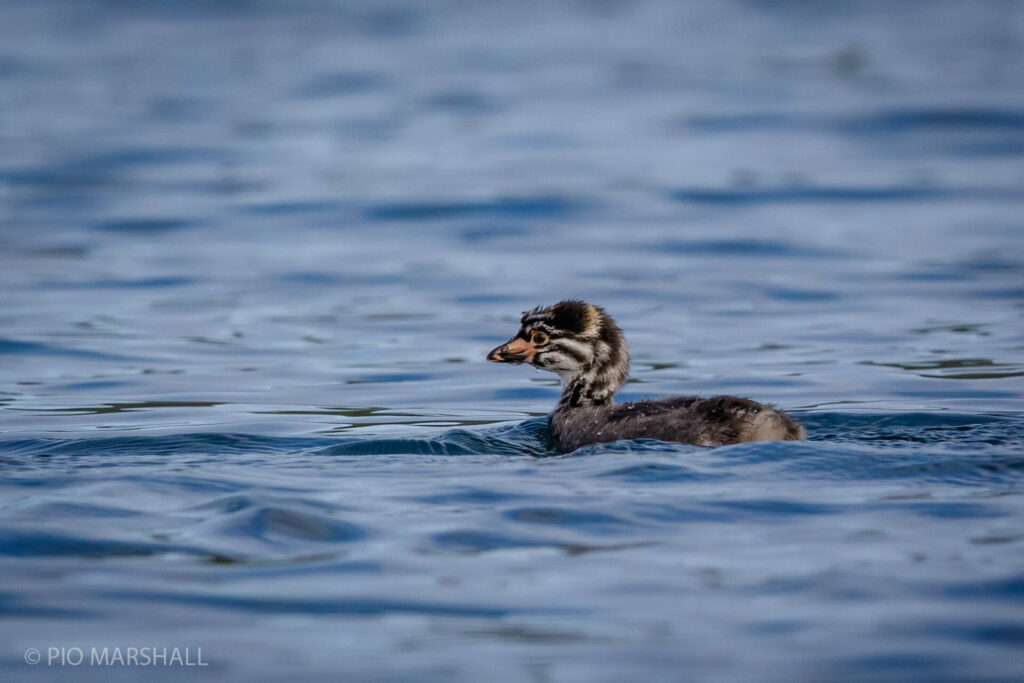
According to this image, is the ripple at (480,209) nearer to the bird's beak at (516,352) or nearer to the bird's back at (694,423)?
the bird's beak at (516,352)

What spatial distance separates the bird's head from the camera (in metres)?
13.6

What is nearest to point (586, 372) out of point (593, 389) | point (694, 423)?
point (593, 389)

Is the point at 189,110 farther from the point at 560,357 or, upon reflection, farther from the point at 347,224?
the point at 560,357

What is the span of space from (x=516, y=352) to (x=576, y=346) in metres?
0.53

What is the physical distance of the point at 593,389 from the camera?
1363cm

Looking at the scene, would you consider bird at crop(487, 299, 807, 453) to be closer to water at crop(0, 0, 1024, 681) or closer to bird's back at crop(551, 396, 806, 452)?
bird's back at crop(551, 396, 806, 452)

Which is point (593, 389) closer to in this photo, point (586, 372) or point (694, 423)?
point (586, 372)

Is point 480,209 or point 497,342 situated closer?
point 497,342

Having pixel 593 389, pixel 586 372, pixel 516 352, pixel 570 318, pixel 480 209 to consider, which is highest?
pixel 480 209

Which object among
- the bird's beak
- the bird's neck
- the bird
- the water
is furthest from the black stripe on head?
the water

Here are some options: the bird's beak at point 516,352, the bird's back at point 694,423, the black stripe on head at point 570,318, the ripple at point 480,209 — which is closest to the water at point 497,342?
the ripple at point 480,209

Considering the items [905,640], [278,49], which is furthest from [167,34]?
[905,640]

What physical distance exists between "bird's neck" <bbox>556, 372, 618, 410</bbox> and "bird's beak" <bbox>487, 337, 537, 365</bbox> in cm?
47

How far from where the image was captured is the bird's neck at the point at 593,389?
13.6 m
